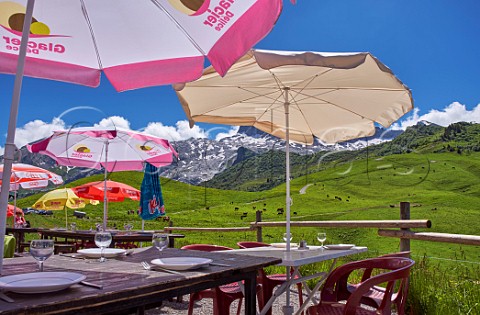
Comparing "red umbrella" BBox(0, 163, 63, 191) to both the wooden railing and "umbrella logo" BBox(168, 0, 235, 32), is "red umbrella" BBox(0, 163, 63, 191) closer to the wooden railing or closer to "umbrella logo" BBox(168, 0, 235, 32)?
the wooden railing

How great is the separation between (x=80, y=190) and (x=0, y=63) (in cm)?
704

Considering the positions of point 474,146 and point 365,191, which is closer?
point 365,191

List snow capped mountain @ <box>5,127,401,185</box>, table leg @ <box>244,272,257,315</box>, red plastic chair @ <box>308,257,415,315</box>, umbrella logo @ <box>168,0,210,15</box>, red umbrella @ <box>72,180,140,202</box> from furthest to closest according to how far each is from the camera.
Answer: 1. red umbrella @ <box>72,180,140,202</box>
2. snow capped mountain @ <box>5,127,401,185</box>
3. umbrella logo @ <box>168,0,210,15</box>
4. red plastic chair @ <box>308,257,415,315</box>
5. table leg @ <box>244,272,257,315</box>

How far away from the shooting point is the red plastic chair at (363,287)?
2.43 m

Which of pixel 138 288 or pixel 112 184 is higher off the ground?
pixel 112 184

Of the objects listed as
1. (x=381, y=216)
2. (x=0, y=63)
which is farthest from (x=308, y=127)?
(x=381, y=216)

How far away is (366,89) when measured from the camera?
13.0 feet

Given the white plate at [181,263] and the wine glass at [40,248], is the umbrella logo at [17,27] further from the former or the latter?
the white plate at [181,263]

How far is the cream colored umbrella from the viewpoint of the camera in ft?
9.67

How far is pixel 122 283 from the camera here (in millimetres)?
1618

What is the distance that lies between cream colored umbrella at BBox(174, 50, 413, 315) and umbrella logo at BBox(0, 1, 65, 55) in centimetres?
114

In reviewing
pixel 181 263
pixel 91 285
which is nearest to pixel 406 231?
pixel 181 263

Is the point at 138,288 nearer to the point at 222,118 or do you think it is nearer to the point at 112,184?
the point at 222,118

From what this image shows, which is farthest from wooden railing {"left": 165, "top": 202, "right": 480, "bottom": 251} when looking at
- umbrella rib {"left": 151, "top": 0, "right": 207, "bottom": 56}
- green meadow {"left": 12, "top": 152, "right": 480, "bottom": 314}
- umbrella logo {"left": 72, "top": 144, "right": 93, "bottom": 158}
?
green meadow {"left": 12, "top": 152, "right": 480, "bottom": 314}
